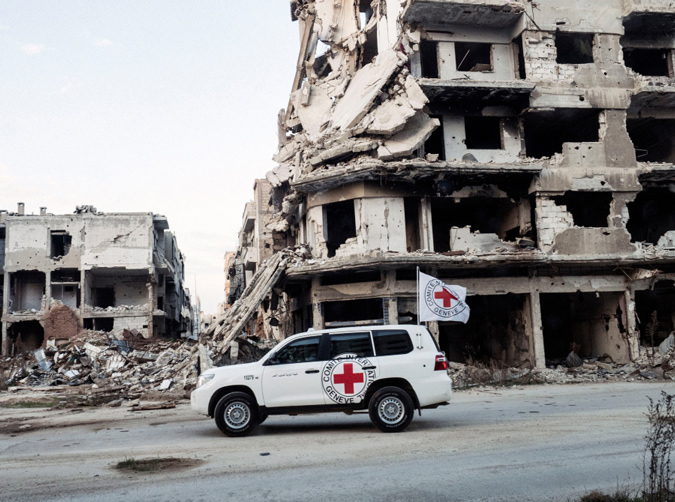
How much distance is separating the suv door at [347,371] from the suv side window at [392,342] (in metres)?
0.16

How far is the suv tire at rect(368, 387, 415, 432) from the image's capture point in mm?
10117

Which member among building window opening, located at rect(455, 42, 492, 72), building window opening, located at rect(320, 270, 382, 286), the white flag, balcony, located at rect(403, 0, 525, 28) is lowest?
the white flag

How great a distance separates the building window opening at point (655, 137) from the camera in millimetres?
26953

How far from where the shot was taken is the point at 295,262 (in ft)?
79.1

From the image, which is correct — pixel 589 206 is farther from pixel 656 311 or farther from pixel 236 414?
pixel 236 414

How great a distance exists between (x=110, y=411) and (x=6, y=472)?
8.47 meters

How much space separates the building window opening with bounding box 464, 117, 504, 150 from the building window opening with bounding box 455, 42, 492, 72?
243 centimetres

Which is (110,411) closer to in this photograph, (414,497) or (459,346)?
(414,497)

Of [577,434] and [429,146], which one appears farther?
[429,146]

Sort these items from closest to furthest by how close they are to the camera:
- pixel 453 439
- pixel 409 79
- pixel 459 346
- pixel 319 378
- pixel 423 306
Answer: pixel 453 439
pixel 319 378
pixel 423 306
pixel 409 79
pixel 459 346

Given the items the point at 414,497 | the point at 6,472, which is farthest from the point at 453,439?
the point at 6,472

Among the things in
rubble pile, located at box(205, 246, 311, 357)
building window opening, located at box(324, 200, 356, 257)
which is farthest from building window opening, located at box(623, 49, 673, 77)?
rubble pile, located at box(205, 246, 311, 357)

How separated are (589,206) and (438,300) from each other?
15194mm

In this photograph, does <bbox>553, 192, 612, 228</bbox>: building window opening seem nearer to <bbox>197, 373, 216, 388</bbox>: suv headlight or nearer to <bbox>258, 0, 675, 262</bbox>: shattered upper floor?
<bbox>258, 0, 675, 262</bbox>: shattered upper floor
